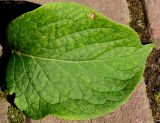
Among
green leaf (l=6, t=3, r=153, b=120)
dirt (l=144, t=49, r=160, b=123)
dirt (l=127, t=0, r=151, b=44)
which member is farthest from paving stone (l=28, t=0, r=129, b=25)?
green leaf (l=6, t=3, r=153, b=120)

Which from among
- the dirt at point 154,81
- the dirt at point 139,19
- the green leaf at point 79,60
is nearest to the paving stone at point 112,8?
the dirt at point 139,19

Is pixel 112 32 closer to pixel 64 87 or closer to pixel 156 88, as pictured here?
pixel 64 87

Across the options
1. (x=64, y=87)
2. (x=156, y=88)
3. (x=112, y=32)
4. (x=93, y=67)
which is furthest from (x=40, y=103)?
(x=156, y=88)

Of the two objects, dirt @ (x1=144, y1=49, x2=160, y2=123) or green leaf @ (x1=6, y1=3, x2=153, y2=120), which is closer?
green leaf @ (x1=6, y1=3, x2=153, y2=120)

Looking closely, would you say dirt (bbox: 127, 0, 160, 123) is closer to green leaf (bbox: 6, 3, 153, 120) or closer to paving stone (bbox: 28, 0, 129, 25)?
paving stone (bbox: 28, 0, 129, 25)

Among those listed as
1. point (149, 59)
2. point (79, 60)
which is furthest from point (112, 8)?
point (79, 60)
